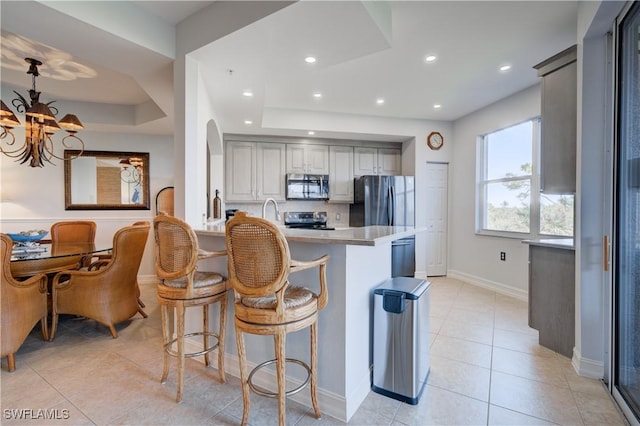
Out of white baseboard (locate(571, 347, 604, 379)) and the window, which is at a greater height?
the window

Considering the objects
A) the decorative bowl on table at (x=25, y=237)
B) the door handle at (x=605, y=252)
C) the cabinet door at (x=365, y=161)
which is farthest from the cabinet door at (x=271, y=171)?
the door handle at (x=605, y=252)

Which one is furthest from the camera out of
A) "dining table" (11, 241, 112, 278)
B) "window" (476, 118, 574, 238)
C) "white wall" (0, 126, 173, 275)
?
"white wall" (0, 126, 173, 275)

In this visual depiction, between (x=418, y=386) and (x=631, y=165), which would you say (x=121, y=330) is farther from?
(x=631, y=165)

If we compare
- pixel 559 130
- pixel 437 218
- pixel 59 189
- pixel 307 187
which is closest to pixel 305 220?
pixel 307 187

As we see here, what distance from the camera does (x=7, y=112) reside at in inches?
96.8

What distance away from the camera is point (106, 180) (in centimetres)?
450

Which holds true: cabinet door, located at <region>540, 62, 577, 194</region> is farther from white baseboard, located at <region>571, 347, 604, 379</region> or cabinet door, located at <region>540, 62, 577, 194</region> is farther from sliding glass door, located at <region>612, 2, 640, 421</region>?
white baseboard, located at <region>571, 347, 604, 379</region>

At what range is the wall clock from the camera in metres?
4.95

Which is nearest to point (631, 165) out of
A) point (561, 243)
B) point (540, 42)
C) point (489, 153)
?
point (561, 243)

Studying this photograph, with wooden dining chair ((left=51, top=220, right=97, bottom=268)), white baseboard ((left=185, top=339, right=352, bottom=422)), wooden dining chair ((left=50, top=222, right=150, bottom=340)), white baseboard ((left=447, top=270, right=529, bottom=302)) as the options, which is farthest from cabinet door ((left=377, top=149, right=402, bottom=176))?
wooden dining chair ((left=51, top=220, right=97, bottom=268))

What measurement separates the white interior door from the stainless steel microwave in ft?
5.90

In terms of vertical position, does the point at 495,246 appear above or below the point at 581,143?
below

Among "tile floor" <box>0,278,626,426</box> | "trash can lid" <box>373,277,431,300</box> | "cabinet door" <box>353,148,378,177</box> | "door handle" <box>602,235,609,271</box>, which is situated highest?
"cabinet door" <box>353,148,378,177</box>

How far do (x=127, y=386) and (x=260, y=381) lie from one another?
2.92 ft
